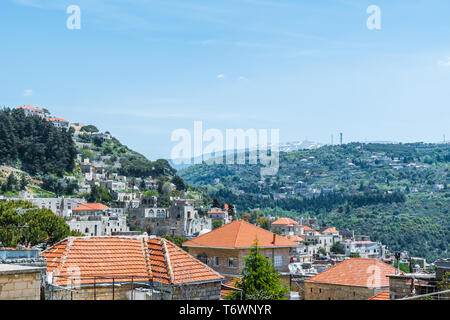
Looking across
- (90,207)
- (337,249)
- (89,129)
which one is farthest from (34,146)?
(337,249)

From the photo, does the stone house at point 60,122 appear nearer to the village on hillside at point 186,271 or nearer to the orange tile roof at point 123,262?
the village on hillside at point 186,271

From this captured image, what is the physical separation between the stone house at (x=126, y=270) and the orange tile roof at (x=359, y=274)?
603cm

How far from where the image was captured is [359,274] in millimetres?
18234

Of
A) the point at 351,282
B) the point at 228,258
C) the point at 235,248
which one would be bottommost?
the point at 351,282

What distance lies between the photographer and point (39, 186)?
115m

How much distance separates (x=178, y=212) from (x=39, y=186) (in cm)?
3701

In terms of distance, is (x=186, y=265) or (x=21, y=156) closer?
(x=186, y=265)

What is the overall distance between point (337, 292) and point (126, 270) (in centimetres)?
834

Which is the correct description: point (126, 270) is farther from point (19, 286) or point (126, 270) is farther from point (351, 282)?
point (351, 282)

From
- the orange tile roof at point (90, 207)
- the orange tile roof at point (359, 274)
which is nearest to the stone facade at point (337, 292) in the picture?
the orange tile roof at point (359, 274)

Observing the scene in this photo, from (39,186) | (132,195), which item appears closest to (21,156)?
(39,186)

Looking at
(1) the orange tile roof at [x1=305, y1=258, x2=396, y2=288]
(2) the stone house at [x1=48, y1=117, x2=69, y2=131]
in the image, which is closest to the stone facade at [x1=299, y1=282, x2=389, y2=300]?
(1) the orange tile roof at [x1=305, y1=258, x2=396, y2=288]

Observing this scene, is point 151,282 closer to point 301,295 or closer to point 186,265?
point 186,265
